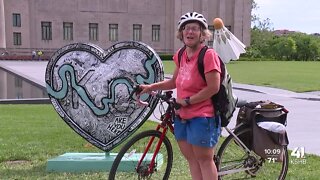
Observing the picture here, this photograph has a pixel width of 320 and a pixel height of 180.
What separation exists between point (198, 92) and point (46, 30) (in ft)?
198

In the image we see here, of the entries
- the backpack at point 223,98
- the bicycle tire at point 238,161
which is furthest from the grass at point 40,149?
the backpack at point 223,98

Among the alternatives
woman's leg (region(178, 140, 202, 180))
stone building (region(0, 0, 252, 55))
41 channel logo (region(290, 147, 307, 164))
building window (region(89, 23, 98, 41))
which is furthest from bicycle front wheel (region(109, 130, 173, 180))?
building window (region(89, 23, 98, 41))

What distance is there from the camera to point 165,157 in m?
4.80

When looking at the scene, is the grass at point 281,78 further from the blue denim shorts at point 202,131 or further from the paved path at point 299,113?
the blue denim shorts at point 202,131

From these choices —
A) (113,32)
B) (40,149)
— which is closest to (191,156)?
(40,149)

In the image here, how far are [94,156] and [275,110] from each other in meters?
2.65

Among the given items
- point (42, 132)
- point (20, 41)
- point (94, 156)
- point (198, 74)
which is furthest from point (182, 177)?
point (20, 41)

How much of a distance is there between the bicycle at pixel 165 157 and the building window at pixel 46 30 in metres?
59.0

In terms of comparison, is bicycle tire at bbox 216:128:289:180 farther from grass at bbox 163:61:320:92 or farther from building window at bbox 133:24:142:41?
building window at bbox 133:24:142:41

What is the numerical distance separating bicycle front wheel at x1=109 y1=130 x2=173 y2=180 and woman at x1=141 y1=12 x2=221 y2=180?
53 cm

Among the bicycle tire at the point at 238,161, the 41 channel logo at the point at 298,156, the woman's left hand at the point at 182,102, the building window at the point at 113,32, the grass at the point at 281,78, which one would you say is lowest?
the grass at the point at 281,78

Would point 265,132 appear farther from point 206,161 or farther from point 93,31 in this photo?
point 93,31

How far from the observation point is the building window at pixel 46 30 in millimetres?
61188

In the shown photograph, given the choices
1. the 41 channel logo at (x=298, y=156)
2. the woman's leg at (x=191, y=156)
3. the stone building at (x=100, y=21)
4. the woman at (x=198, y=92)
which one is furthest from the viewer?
the stone building at (x=100, y=21)
